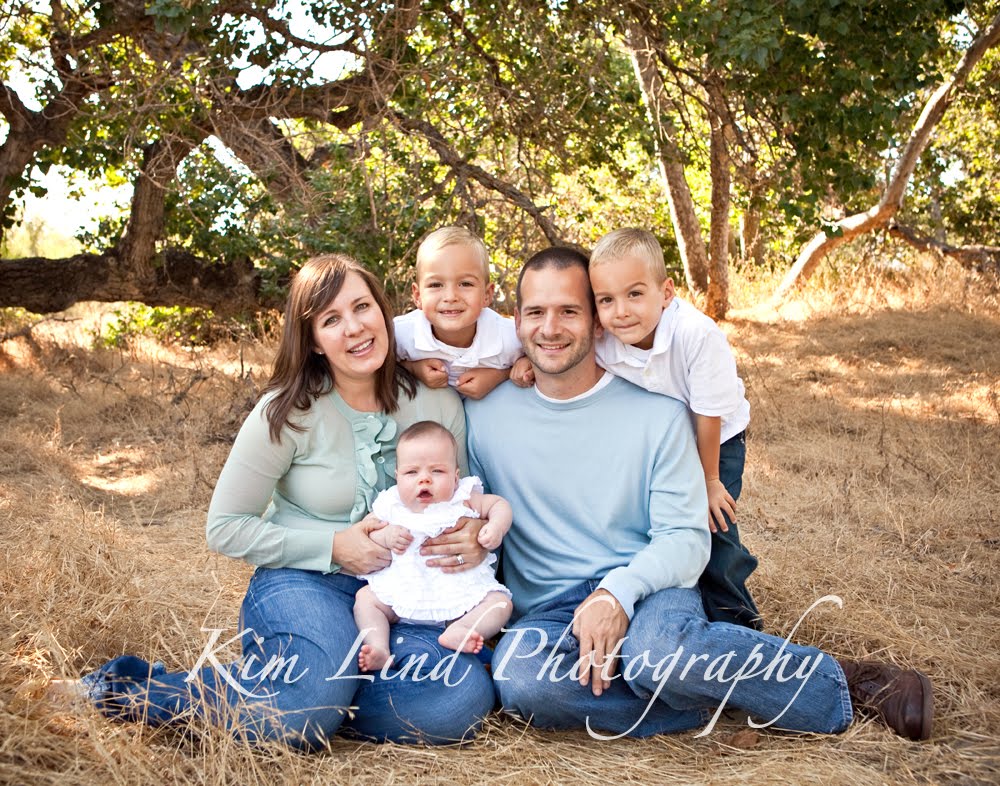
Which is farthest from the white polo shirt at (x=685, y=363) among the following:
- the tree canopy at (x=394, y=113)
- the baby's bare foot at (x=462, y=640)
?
the tree canopy at (x=394, y=113)

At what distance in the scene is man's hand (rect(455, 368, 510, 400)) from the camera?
10.8 ft

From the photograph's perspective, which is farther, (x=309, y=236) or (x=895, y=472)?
(x=309, y=236)

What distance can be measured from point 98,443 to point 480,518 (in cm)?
462

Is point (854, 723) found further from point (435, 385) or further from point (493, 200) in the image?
point (493, 200)

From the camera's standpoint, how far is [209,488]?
5.68 meters

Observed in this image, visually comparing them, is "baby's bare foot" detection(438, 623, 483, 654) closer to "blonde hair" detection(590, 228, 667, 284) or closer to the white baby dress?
the white baby dress

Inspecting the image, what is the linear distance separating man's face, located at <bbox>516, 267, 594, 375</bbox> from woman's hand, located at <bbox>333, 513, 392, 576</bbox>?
76 cm

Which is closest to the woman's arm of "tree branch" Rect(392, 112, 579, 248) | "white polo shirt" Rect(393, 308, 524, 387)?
"white polo shirt" Rect(393, 308, 524, 387)

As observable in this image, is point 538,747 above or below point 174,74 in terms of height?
below

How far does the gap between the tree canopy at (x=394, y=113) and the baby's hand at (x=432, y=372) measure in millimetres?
2582

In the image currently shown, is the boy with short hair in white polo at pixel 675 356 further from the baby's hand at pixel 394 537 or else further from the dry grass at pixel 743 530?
the baby's hand at pixel 394 537

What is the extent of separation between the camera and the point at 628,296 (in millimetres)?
3072

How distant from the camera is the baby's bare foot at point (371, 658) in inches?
110

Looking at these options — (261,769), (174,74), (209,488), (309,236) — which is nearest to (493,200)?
(309,236)
